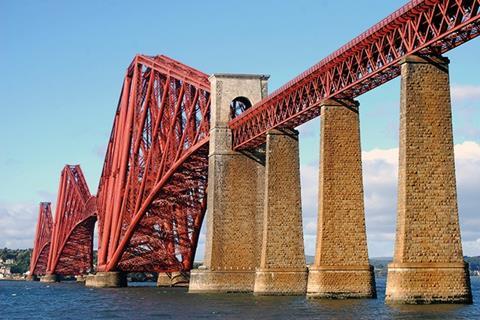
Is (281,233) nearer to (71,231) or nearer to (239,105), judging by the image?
(239,105)

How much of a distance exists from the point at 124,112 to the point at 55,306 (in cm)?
4344

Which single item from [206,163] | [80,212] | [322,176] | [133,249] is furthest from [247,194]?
[80,212]

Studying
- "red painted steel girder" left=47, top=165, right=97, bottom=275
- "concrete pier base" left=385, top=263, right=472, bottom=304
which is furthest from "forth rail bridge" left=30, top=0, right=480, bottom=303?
"red painted steel girder" left=47, top=165, right=97, bottom=275

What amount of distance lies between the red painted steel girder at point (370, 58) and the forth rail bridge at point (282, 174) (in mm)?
122

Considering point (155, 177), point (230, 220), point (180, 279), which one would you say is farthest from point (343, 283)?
point (180, 279)

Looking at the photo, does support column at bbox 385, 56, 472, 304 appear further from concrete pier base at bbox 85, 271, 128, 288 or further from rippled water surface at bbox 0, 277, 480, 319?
concrete pier base at bbox 85, 271, 128, 288

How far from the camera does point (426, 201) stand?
176 ft

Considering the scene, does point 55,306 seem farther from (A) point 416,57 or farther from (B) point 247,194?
(A) point 416,57

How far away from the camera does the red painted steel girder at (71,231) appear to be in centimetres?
18125

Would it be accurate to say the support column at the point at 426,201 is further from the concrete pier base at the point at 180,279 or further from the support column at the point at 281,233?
the concrete pier base at the point at 180,279

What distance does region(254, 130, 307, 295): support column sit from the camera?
76.7 meters

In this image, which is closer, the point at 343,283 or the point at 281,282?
the point at 343,283

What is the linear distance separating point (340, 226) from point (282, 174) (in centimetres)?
1357

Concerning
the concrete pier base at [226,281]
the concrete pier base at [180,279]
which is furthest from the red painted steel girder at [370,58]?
the concrete pier base at [180,279]
